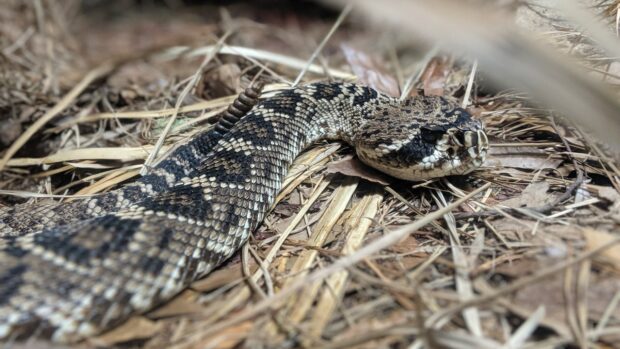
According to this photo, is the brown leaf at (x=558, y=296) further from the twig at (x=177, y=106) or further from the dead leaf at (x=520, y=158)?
the twig at (x=177, y=106)

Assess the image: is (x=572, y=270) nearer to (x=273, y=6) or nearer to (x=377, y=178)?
(x=377, y=178)

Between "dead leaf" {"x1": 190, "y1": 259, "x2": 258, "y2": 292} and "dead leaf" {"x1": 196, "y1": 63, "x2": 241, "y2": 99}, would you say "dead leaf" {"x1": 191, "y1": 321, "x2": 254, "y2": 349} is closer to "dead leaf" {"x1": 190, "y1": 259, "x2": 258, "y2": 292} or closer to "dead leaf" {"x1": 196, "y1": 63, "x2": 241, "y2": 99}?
"dead leaf" {"x1": 190, "y1": 259, "x2": 258, "y2": 292}

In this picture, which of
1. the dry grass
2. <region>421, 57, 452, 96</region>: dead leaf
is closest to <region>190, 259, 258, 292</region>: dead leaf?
the dry grass

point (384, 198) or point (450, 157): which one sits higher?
point (450, 157)

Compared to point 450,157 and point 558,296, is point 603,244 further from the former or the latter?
point 450,157

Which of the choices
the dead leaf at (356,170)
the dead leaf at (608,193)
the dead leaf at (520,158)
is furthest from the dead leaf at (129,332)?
the dead leaf at (608,193)

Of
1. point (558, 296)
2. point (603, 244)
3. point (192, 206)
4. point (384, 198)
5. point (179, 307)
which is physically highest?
point (603, 244)

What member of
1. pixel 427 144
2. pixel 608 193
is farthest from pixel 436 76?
pixel 608 193

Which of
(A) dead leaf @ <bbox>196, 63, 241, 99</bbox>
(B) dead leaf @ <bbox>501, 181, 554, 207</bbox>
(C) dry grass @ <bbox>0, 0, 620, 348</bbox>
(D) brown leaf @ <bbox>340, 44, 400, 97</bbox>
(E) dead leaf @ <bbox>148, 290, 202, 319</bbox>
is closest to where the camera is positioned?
(C) dry grass @ <bbox>0, 0, 620, 348</bbox>
